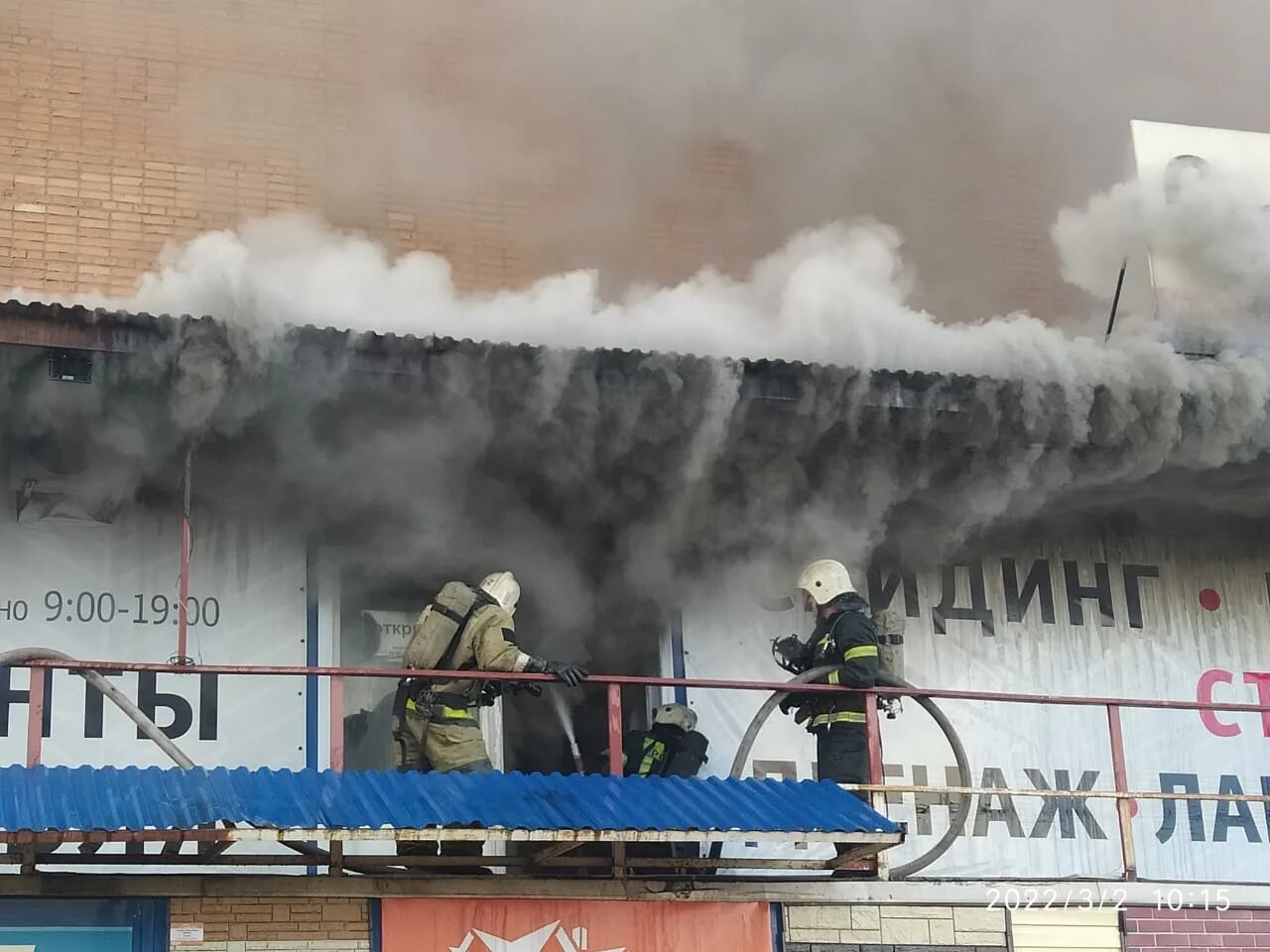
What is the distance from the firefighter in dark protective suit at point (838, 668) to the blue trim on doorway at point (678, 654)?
0.64m

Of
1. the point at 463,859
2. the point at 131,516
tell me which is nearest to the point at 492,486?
the point at 131,516

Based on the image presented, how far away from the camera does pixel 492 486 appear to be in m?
9.01

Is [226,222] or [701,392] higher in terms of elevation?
[226,222]

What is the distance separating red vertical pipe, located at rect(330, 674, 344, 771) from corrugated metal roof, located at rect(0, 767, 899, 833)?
0.18 metres

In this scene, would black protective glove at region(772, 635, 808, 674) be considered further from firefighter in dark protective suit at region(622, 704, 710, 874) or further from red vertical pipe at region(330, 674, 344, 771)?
red vertical pipe at region(330, 674, 344, 771)

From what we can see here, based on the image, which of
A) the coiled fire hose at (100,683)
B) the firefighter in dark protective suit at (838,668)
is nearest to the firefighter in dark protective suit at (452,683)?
the coiled fire hose at (100,683)

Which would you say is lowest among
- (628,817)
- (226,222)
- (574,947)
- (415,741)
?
(574,947)

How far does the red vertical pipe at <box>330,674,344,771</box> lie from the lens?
715 centimetres

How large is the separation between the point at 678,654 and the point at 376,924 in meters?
2.37

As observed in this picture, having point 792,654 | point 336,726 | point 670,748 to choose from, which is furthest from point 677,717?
point 336,726

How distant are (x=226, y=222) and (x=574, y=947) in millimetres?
5413

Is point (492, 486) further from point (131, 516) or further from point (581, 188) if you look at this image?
point (581, 188)

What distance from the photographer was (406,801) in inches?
265

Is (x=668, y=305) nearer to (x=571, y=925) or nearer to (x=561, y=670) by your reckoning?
(x=561, y=670)
